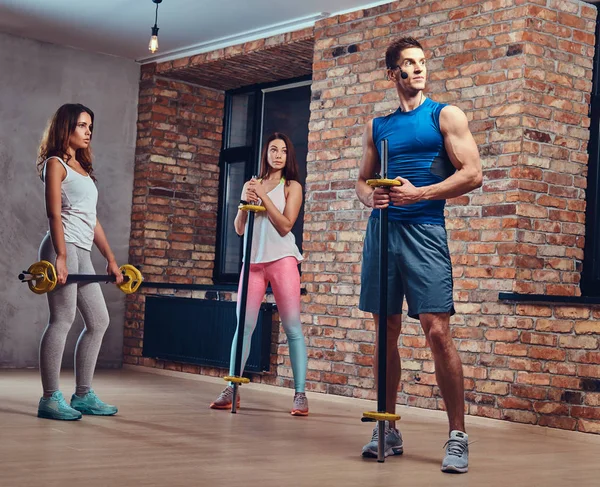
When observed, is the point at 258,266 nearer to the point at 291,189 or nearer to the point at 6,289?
the point at 291,189

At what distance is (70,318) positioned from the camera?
14.7 ft

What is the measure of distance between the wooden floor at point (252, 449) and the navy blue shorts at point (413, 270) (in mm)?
584

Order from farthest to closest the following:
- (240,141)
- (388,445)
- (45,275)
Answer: (240,141) < (45,275) < (388,445)

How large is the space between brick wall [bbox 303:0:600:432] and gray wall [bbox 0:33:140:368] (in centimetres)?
268

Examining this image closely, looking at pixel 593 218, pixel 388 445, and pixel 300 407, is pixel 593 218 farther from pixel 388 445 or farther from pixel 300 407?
pixel 388 445

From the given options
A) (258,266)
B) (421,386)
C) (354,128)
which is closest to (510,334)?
(421,386)

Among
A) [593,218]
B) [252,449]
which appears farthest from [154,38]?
[252,449]

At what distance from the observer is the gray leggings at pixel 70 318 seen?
14.5 feet

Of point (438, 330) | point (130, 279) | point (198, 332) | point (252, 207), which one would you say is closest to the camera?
point (438, 330)

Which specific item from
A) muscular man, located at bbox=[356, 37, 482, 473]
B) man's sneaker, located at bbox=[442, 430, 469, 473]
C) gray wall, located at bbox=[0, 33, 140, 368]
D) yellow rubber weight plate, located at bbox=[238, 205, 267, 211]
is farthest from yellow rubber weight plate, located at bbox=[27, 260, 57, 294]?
gray wall, located at bbox=[0, 33, 140, 368]

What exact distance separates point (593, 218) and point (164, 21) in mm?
3284

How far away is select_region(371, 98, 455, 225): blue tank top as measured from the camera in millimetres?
3596

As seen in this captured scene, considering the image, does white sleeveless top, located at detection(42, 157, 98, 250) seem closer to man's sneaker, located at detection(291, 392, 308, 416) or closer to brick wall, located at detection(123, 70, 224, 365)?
man's sneaker, located at detection(291, 392, 308, 416)

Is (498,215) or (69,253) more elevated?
(498,215)
